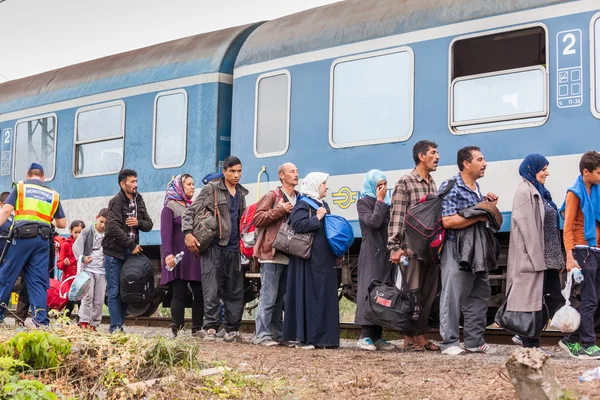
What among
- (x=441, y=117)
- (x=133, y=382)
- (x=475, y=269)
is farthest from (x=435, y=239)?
(x=133, y=382)

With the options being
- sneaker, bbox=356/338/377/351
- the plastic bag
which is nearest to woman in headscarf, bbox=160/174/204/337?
sneaker, bbox=356/338/377/351

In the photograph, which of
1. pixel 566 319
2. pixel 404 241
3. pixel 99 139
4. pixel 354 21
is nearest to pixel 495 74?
pixel 404 241

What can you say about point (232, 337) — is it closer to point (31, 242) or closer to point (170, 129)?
point (31, 242)

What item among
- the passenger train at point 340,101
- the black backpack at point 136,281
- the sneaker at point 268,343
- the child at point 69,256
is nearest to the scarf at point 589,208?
the passenger train at point 340,101

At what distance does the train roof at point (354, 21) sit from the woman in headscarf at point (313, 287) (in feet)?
6.07

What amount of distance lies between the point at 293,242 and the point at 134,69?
485cm

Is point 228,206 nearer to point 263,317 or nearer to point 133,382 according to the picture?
point 263,317

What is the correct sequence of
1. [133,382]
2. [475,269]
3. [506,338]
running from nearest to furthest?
[133,382], [475,269], [506,338]

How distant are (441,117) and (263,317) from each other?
2.48 m

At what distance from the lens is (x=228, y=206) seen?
29.1ft

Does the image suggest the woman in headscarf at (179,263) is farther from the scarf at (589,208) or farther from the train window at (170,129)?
the scarf at (589,208)

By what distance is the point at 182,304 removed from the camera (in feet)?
30.2

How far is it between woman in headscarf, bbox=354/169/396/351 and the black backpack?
2.16 m

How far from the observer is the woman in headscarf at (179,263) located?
30.0 ft
